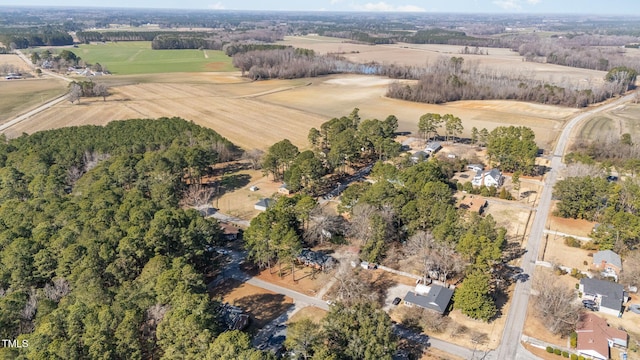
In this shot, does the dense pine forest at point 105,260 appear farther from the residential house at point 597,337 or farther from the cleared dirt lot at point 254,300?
the residential house at point 597,337

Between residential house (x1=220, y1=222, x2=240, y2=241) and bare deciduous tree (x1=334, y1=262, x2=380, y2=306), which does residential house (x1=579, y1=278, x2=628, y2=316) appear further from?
Result: residential house (x1=220, y1=222, x2=240, y2=241)

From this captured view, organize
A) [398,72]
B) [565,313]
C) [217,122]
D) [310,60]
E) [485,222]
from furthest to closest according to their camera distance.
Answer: [310,60] < [398,72] < [217,122] < [485,222] < [565,313]

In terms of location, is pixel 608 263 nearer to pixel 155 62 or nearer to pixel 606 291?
pixel 606 291

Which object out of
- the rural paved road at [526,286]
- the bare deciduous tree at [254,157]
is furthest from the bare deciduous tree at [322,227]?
the bare deciduous tree at [254,157]

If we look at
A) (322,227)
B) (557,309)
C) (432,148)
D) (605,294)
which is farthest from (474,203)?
(557,309)

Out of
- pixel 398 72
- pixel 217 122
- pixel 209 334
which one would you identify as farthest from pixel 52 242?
pixel 398 72

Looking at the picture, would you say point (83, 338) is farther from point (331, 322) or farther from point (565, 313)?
point (565, 313)
